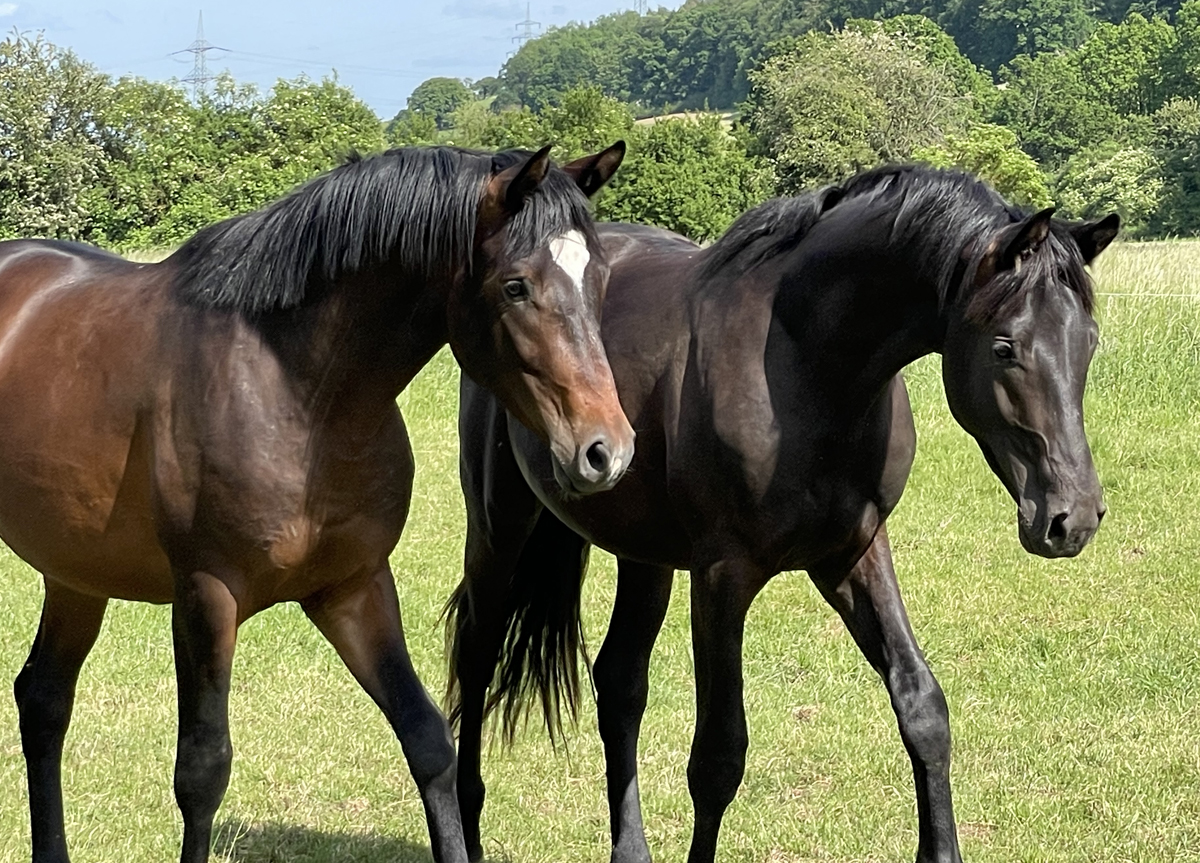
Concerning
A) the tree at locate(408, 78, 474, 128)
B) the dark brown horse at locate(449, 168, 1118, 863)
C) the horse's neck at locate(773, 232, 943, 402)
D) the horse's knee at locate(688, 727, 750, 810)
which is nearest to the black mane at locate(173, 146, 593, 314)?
the dark brown horse at locate(449, 168, 1118, 863)

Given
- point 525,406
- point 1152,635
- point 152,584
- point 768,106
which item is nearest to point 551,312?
point 525,406

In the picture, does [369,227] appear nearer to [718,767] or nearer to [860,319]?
[860,319]

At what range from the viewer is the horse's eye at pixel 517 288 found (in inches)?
111

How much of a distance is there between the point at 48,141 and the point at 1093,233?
→ 147 feet

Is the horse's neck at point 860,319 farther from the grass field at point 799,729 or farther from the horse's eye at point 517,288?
the grass field at point 799,729

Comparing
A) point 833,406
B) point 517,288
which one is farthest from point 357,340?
point 833,406

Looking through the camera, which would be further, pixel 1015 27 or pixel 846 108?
pixel 1015 27

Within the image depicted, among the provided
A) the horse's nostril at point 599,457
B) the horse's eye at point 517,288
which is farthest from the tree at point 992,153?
the horse's nostril at point 599,457

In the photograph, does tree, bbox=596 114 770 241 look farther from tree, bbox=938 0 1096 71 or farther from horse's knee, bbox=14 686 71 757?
tree, bbox=938 0 1096 71

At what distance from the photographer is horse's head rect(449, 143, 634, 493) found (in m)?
2.77

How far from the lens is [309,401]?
3.14 metres

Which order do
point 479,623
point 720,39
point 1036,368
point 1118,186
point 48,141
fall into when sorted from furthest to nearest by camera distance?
1. point 720,39
2. point 1118,186
3. point 48,141
4. point 479,623
5. point 1036,368

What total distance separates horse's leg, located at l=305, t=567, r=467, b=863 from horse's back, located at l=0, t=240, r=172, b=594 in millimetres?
487

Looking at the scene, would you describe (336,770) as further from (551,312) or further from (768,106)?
(768,106)
